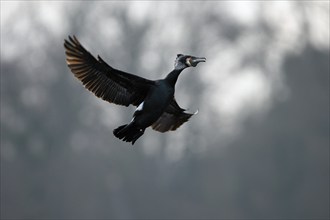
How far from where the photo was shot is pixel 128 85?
43.5 ft

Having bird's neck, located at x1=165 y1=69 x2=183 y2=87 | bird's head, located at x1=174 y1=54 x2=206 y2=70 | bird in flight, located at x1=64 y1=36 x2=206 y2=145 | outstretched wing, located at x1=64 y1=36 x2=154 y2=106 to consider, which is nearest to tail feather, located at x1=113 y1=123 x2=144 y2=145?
bird in flight, located at x1=64 y1=36 x2=206 y2=145

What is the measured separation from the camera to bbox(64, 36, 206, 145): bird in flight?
12594mm

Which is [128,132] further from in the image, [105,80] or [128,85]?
[105,80]

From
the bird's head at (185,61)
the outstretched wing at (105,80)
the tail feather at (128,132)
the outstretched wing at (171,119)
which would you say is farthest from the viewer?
the outstretched wing at (171,119)

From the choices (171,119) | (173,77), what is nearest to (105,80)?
(173,77)

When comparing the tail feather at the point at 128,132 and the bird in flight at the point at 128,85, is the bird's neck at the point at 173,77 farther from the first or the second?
the tail feather at the point at 128,132

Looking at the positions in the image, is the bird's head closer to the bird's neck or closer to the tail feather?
the bird's neck

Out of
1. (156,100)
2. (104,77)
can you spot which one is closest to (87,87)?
(104,77)

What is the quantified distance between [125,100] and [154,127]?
1295 mm

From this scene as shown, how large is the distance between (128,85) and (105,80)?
1.35ft

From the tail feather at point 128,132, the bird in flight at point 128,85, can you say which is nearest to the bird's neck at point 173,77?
the bird in flight at point 128,85

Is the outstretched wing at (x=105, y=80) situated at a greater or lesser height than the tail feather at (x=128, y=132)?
greater

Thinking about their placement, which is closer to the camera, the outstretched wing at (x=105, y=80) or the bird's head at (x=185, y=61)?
the bird's head at (x=185, y=61)

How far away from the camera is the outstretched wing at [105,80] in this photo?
12.8m
